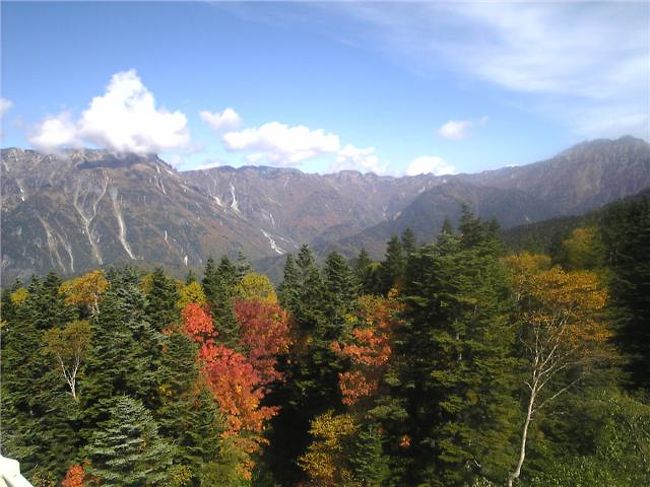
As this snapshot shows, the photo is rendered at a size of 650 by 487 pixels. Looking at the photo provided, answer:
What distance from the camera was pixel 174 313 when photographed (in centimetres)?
3862

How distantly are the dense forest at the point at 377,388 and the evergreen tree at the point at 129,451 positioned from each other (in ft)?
0.35

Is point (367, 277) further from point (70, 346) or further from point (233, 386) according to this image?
point (70, 346)

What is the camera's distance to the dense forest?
2228cm

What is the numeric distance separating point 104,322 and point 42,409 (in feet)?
26.2

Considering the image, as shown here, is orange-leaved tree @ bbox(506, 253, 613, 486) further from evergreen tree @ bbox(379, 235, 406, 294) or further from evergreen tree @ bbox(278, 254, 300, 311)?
evergreen tree @ bbox(379, 235, 406, 294)

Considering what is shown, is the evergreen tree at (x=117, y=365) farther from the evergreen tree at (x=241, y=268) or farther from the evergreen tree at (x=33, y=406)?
the evergreen tree at (x=241, y=268)

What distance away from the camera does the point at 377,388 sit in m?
27.1

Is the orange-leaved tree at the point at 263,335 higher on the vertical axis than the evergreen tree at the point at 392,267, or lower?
lower

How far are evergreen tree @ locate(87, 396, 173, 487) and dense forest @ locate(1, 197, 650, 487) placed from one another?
0.11 meters

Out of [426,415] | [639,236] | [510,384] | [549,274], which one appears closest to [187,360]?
[426,415]

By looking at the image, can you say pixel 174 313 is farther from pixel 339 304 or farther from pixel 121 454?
pixel 121 454

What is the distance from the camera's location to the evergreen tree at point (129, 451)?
21094mm

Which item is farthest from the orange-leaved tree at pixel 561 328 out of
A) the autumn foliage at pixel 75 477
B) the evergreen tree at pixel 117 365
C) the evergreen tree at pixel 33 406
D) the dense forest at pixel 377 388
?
the evergreen tree at pixel 33 406

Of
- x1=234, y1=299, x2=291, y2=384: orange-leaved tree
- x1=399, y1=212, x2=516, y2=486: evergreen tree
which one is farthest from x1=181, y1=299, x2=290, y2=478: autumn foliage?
x1=399, y1=212, x2=516, y2=486: evergreen tree
